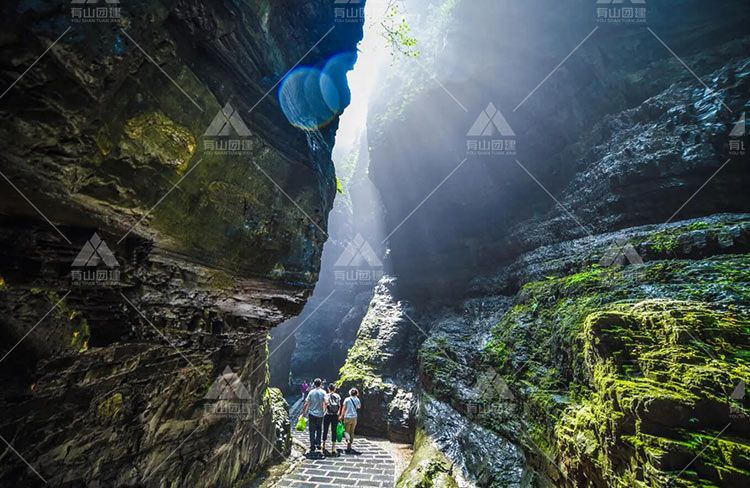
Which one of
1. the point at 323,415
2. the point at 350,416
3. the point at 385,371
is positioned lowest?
the point at 385,371

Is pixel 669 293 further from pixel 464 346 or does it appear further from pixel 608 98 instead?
pixel 608 98

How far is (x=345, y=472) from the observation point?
23.1 feet

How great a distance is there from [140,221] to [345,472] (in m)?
6.68

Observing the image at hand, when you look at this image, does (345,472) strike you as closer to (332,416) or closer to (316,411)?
(316,411)

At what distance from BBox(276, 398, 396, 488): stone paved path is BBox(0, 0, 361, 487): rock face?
4.91 ft

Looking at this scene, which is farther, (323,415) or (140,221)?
(323,415)

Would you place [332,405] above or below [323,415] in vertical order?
above

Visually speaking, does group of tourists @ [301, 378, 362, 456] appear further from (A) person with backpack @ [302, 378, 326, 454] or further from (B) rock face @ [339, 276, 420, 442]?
(B) rock face @ [339, 276, 420, 442]

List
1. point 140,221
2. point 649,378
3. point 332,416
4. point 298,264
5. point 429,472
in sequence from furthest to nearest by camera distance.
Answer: point 332,416 → point 429,472 → point 298,264 → point 649,378 → point 140,221

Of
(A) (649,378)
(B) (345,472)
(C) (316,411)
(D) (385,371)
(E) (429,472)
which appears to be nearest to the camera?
(A) (649,378)

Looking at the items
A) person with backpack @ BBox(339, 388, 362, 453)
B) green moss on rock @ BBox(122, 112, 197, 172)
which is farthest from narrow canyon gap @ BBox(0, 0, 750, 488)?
person with backpack @ BBox(339, 388, 362, 453)

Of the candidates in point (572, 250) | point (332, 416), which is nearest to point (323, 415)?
point (332, 416)

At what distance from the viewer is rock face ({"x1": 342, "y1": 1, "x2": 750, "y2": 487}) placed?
3.64 meters

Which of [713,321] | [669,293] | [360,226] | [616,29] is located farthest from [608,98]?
[360,226]
